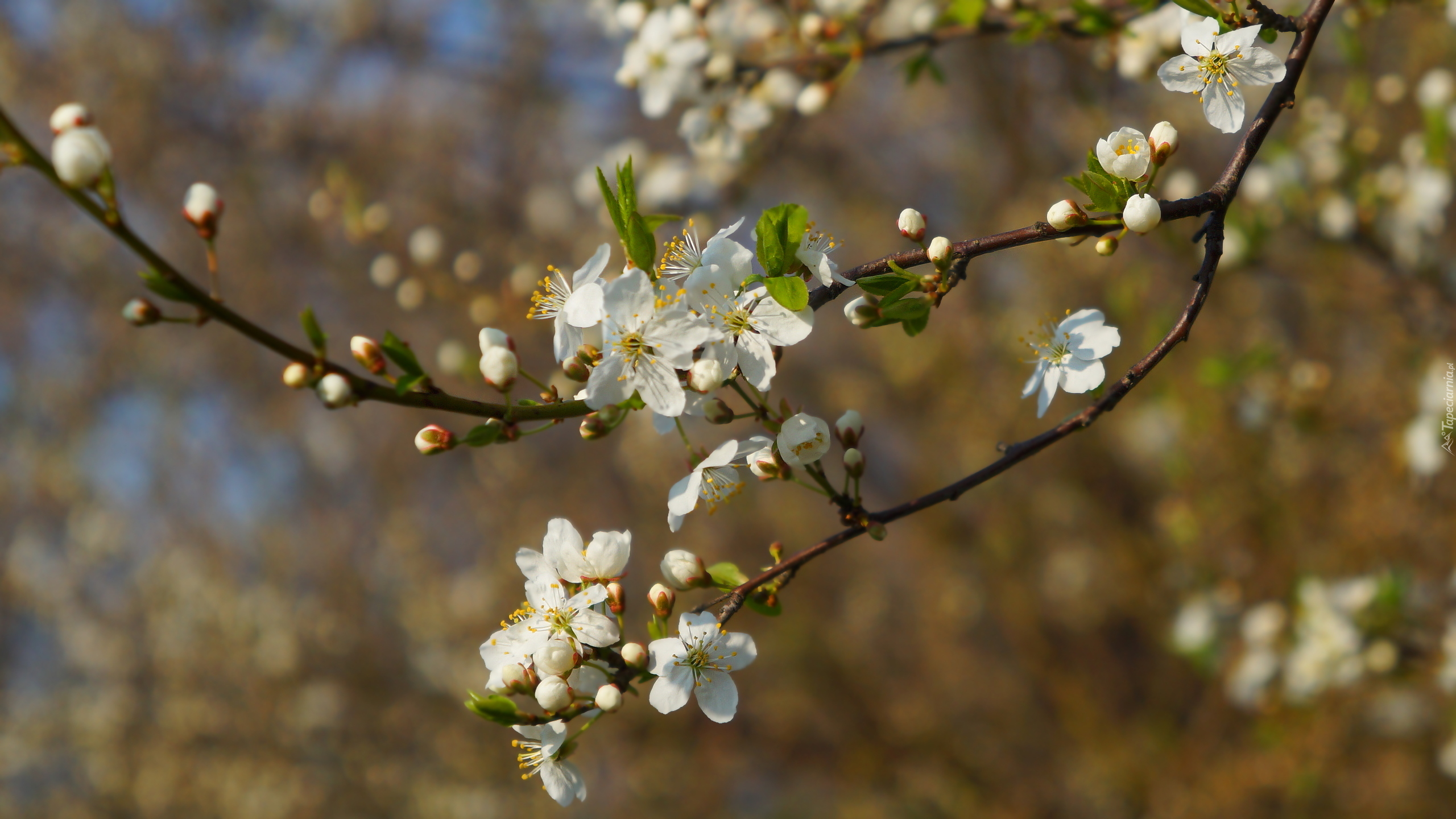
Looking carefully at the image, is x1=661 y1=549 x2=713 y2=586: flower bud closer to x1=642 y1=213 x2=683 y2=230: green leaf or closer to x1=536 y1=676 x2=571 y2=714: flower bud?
x1=536 y1=676 x2=571 y2=714: flower bud

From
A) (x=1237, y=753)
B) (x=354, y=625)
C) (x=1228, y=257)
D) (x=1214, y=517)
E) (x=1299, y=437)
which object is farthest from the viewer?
(x=354, y=625)

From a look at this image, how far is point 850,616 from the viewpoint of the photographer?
620 cm

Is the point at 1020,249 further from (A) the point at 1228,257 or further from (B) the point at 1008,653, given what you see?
(B) the point at 1008,653

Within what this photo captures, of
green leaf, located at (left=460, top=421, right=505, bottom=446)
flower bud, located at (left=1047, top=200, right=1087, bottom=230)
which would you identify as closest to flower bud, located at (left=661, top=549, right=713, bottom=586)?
green leaf, located at (left=460, top=421, right=505, bottom=446)

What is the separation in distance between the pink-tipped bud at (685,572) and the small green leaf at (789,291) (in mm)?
417

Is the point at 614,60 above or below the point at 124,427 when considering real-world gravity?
below

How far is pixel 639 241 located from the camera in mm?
1113

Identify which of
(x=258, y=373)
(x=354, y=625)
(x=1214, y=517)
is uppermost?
(x=258, y=373)

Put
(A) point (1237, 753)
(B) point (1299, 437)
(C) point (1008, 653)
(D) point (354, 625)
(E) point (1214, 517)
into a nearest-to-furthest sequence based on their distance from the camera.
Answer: (B) point (1299, 437) → (E) point (1214, 517) → (A) point (1237, 753) → (C) point (1008, 653) → (D) point (354, 625)

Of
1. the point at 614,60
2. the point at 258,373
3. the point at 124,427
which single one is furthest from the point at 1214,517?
the point at 124,427

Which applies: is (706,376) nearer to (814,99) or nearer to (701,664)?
(701,664)

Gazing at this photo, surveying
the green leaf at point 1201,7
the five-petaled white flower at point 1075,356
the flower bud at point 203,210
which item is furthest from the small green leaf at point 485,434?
the green leaf at point 1201,7

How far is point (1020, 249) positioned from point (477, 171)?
4.47 meters

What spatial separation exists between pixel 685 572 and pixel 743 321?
1.29ft
